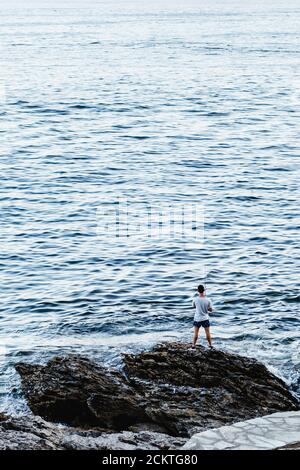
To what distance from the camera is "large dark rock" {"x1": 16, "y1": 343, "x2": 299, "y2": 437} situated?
23906 millimetres

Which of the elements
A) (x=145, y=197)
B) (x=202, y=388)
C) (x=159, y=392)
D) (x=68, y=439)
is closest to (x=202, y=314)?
(x=202, y=388)

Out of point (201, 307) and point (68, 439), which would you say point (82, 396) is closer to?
point (68, 439)

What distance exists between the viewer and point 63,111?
84.5 meters

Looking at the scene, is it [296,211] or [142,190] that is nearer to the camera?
[296,211]

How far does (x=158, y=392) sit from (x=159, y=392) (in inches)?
1.2

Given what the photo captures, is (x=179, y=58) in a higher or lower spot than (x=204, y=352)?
higher

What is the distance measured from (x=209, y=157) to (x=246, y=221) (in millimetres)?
16918

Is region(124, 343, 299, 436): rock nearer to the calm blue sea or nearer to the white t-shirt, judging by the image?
the white t-shirt

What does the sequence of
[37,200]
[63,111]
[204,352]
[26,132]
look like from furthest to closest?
[63,111] → [26,132] → [37,200] → [204,352]

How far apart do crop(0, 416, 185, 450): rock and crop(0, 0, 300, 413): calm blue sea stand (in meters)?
1.92

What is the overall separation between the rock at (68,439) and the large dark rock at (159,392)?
0.50 m

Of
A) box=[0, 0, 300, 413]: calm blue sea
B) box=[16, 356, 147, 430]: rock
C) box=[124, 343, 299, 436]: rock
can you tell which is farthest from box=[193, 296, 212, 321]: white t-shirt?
box=[16, 356, 147, 430]: rock

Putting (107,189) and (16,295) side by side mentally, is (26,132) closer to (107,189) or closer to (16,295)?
(107,189)

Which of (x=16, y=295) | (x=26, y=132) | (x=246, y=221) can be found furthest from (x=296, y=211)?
(x=26, y=132)
